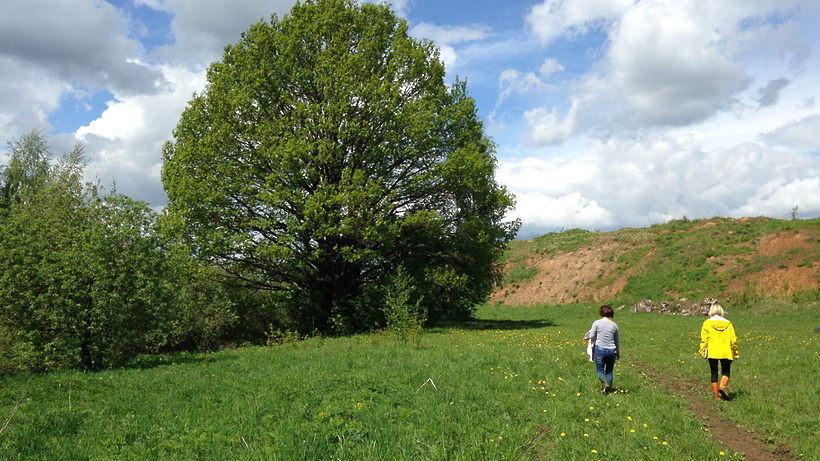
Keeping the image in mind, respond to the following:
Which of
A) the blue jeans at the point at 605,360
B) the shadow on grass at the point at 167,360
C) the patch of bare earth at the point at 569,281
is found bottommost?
the shadow on grass at the point at 167,360

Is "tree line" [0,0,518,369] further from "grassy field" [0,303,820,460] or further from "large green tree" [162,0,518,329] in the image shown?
"grassy field" [0,303,820,460]

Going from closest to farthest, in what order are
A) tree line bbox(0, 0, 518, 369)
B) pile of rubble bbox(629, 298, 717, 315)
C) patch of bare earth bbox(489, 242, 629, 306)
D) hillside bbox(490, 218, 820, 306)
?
tree line bbox(0, 0, 518, 369)
pile of rubble bbox(629, 298, 717, 315)
hillside bbox(490, 218, 820, 306)
patch of bare earth bbox(489, 242, 629, 306)

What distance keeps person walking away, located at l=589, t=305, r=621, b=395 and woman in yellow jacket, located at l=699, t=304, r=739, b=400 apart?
1.77 m

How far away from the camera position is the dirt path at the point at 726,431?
21.6ft

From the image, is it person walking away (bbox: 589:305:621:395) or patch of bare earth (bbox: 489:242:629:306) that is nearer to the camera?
person walking away (bbox: 589:305:621:395)

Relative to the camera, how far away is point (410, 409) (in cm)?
770

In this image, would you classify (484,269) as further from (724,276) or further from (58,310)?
(724,276)

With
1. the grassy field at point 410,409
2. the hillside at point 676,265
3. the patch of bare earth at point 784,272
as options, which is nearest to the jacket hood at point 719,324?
the grassy field at point 410,409

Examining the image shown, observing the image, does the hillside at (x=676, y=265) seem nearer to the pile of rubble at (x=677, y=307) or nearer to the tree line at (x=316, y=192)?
the pile of rubble at (x=677, y=307)

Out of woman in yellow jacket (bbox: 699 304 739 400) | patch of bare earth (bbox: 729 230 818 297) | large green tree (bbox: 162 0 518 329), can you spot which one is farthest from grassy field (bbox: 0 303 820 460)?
patch of bare earth (bbox: 729 230 818 297)

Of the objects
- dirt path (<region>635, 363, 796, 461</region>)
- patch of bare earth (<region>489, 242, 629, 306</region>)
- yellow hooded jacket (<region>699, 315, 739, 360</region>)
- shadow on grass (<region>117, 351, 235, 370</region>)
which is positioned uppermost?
patch of bare earth (<region>489, 242, 629, 306</region>)

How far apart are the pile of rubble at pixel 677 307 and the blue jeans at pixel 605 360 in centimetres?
2640

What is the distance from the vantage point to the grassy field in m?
6.23

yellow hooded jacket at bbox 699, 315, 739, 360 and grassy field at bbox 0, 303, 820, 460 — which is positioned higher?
yellow hooded jacket at bbox 699, 315, 739, 360
